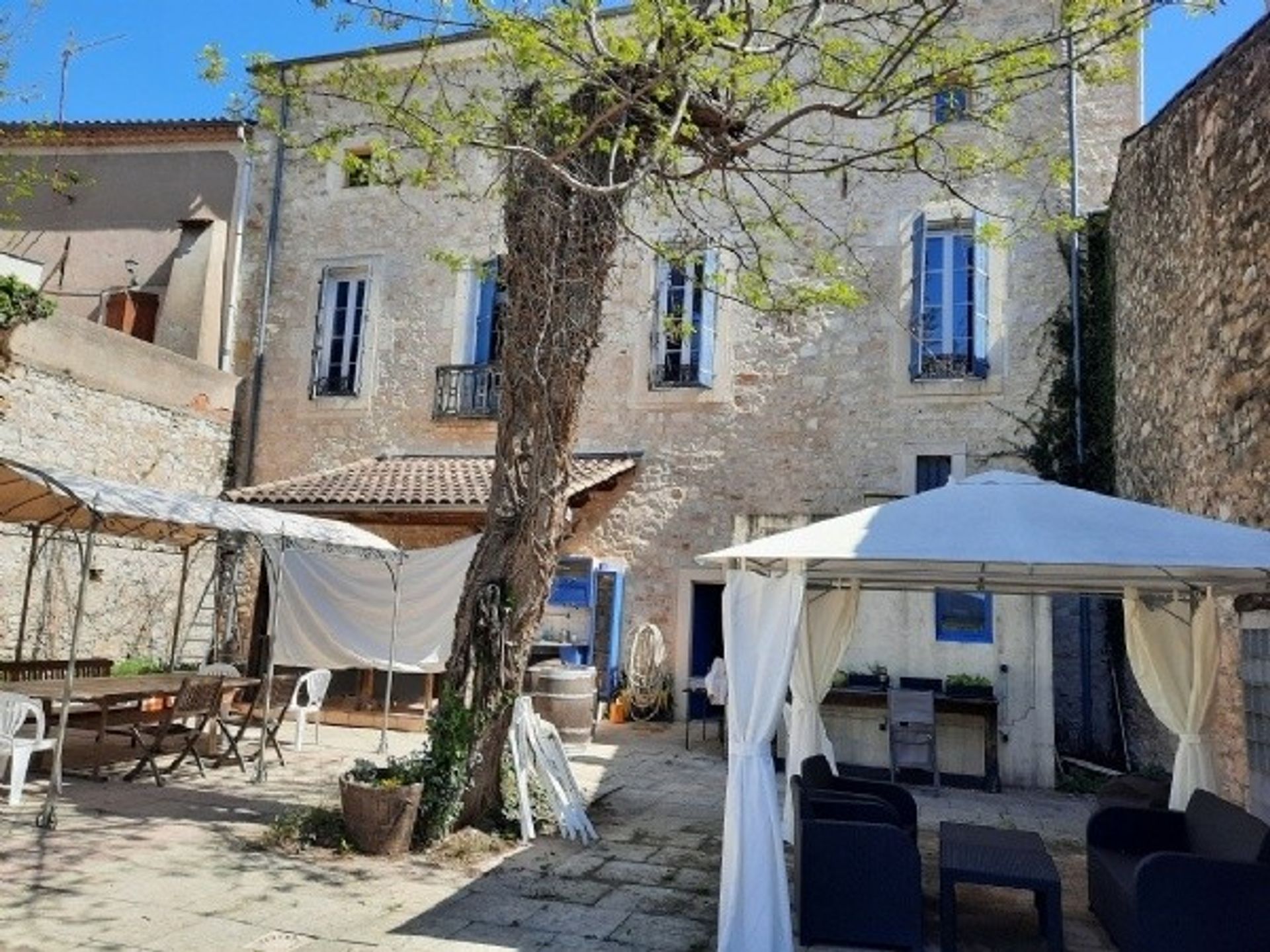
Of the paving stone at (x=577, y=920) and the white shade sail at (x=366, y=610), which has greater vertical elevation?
the white shade sail at (x=366, y=610)

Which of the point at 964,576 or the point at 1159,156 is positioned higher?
the point at 1159,156

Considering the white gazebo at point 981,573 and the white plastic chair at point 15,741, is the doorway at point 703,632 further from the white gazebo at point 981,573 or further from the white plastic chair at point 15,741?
the white plastic chair at point 15,741

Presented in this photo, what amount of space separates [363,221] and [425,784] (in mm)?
8982

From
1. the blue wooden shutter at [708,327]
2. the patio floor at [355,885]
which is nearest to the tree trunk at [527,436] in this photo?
the patio floor at [355,885]

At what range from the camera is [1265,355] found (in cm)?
490

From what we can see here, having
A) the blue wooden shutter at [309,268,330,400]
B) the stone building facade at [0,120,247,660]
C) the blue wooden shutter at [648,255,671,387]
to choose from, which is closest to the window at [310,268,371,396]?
the blue wooden shutter at [309,268,330,400]

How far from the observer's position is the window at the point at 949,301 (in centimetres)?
985

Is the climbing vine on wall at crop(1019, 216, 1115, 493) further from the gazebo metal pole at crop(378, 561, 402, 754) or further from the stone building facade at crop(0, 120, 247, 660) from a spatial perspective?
the stone building facade at crop(0, 120, 247, 660)

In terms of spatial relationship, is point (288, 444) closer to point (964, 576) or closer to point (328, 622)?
point (328, 622)

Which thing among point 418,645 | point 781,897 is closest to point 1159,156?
point 781,897

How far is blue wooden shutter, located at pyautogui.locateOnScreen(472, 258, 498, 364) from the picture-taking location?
11539 millimetres

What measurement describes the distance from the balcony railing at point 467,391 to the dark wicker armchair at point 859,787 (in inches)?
284

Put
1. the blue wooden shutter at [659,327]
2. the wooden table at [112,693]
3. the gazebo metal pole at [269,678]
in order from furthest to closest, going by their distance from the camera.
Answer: the blue wooden shutter at [659,327]
the gazebo metal pole at [269,678]
the wooden table at [112,693]

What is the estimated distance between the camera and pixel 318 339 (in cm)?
1219
